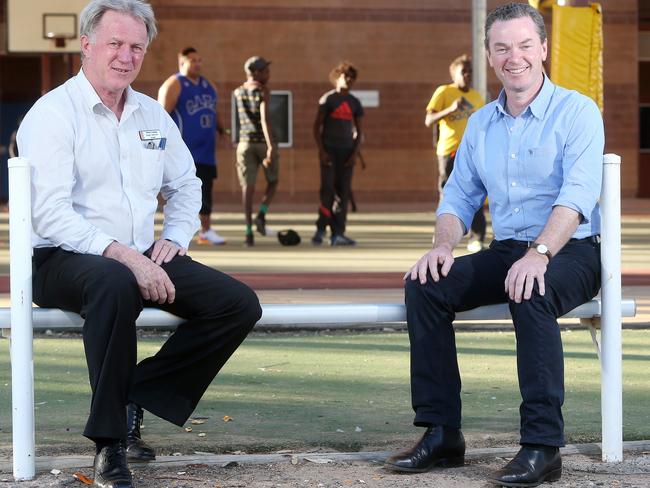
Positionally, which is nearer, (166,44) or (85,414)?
(85,414)

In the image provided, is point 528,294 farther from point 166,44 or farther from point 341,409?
point 166,44

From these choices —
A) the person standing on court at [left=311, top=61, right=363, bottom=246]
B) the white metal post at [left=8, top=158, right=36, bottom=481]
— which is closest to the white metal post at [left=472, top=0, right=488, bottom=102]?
the person standing on court at [left=311, top=61, right=363, bottom=246]

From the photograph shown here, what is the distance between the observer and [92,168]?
14.4ft

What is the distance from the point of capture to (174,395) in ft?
14.5

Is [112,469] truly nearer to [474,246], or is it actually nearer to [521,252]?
[521,252]

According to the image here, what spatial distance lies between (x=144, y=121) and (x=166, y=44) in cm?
1989

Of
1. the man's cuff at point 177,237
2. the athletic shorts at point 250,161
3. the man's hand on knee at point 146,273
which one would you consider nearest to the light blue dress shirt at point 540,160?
the man's cuff at point 177,237

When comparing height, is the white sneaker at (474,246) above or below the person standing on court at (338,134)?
below

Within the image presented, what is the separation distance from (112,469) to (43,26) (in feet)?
62.2

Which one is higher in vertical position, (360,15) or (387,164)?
(360,15)

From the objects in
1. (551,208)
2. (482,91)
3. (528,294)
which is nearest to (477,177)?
(551,208)

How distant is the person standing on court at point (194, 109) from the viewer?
12.1 meters

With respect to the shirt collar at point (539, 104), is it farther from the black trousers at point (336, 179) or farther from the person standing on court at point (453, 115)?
the black trousers at point (336, 179)

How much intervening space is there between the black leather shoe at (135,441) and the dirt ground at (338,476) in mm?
58
